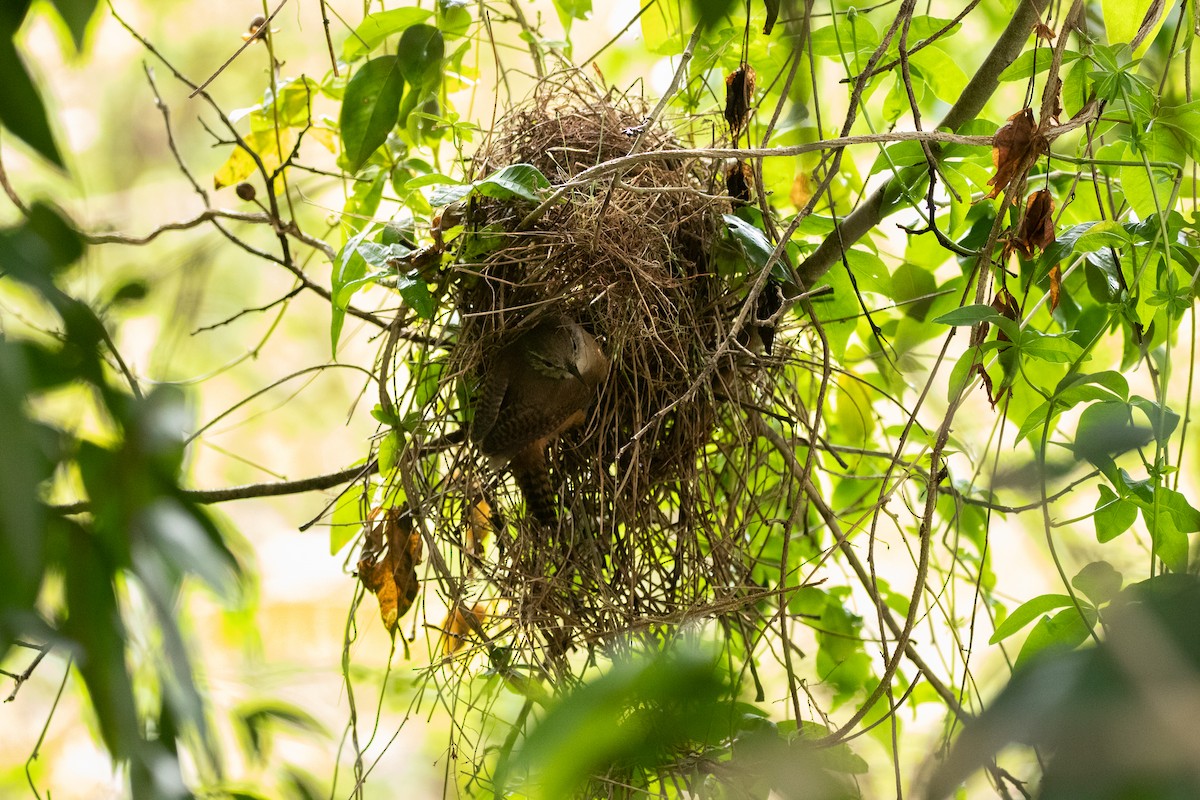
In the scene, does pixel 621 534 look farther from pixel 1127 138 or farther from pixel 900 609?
pixel 1127 138

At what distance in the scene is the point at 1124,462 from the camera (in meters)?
1.27

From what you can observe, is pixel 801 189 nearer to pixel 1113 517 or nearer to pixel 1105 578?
pixel 1113 517

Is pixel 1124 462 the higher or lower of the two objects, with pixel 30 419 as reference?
higher

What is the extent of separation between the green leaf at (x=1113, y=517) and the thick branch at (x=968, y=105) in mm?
389

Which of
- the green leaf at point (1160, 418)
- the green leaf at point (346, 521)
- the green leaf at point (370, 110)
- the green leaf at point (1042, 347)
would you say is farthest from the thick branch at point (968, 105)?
the green leaf at point (346, 521)

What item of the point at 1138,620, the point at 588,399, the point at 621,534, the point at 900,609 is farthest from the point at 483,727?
the point at 1138,620

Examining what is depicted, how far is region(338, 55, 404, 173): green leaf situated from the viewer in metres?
1.18

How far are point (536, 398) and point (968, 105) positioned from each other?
572mm

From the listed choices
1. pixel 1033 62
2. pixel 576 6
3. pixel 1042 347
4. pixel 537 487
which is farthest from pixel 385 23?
pixel 1042 347

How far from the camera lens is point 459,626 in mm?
1257

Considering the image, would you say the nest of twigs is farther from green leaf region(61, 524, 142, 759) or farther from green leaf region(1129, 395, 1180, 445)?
green leaf region(61, 524, 142, 759)

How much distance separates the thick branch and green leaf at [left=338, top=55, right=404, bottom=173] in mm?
555

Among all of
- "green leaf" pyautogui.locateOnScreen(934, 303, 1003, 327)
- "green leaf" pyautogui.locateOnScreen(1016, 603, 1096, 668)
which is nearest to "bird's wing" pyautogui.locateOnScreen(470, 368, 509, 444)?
"green leaf" pyautogui.locateOnScreen(934, 303, 1003, 327)

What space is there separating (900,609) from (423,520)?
2.51ft
